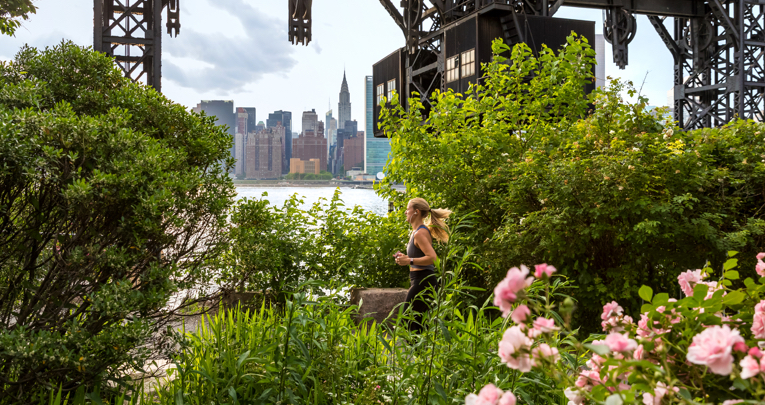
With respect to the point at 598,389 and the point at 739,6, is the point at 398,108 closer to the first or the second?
the point at 598,389

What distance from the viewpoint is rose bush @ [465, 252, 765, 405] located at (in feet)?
3.71

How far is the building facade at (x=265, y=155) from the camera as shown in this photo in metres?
76.7

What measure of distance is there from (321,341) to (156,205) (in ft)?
4.22

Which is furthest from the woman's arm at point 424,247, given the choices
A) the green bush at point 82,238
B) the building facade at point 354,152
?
the building facade at point 354,152

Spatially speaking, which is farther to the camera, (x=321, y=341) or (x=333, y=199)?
(x=333, y=199)

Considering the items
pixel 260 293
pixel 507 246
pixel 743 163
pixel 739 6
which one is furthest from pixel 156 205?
pixel 739 6

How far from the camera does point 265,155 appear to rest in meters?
83.4

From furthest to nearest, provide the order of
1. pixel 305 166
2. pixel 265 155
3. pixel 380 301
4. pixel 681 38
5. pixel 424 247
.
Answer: pixel 305 166 < pixel 265 155 < pixel 681 38 < pixel 380 301 < pixel 424 247

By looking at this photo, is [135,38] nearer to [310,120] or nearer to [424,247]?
[424,247]

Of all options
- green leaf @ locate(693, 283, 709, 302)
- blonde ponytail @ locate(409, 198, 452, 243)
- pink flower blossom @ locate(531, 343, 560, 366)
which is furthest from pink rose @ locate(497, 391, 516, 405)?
blonde ponytail @ locate(409, 198, 452, 243)

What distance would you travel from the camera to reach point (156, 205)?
3021 millimetres

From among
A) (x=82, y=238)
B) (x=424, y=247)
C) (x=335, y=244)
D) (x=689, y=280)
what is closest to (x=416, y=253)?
(x=424, y=247)

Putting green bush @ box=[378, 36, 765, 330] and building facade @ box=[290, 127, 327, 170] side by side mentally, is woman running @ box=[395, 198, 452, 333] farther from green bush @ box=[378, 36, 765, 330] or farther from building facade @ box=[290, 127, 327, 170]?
building facade @ box=[290, 127, 327, 170]

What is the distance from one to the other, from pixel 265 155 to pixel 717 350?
279 ft
